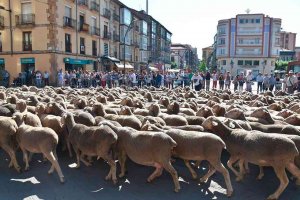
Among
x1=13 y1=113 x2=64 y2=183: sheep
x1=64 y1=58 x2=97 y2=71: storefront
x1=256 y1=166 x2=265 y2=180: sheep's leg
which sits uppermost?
x1=64 y1=58 x2=97 y2=71: storefront

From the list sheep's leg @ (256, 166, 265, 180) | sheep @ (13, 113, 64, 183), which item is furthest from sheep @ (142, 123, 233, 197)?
sheep @ (13, 113, 64, 183)

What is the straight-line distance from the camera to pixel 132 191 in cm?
521

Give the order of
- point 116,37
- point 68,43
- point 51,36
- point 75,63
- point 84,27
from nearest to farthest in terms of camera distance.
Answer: point 51,36 < point 68,43 < point 75,63 < point 84,27 < point 116,37

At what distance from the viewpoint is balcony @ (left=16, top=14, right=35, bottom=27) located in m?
32.8

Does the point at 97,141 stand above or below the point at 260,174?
above

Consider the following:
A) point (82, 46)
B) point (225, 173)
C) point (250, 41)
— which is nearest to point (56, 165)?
point (225, 173)

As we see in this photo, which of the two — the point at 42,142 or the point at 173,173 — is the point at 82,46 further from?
the point at 173,173

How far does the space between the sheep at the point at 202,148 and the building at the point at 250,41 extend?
7836cm

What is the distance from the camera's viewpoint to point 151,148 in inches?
205

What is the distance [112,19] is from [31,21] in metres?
17.0

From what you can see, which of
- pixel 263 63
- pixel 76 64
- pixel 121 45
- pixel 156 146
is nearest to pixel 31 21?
pixel 76 64

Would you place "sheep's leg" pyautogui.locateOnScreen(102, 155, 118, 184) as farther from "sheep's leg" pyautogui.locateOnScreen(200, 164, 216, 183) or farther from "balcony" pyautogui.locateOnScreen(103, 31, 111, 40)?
"balcony" pyautogui.locateOnScreen(103, 31, 111, 40)

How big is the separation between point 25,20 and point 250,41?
6395cm

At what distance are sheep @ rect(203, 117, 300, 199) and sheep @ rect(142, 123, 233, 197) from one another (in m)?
0.39
